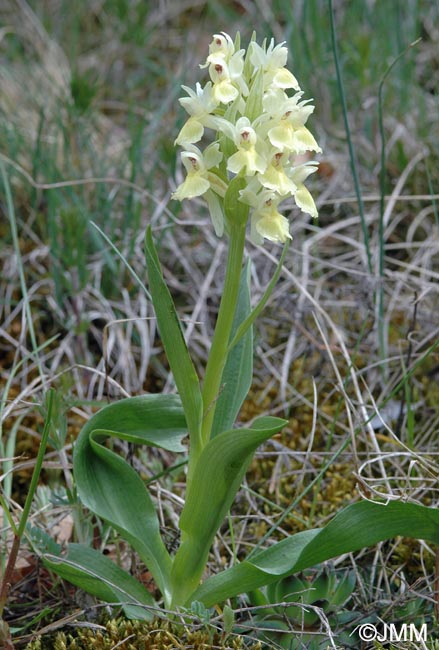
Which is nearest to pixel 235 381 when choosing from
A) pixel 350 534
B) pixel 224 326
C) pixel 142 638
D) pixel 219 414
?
pixel 219 414

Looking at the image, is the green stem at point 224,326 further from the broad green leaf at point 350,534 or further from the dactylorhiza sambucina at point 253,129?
the broad green leaf at point 350,534

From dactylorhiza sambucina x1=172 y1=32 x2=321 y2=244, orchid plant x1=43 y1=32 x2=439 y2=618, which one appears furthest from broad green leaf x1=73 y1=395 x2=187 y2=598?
dactylorhiza sambucina x1=172 y1=32 x2=321 y2=244

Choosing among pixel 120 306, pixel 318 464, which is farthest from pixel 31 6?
pixel 318 464

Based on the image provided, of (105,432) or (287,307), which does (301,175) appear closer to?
(105,432)

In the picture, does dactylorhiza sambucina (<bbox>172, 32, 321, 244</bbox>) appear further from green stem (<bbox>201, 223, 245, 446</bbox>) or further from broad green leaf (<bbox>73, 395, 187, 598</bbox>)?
broad green leaf (<bbox>73, 395, 187, 598</bbox>)

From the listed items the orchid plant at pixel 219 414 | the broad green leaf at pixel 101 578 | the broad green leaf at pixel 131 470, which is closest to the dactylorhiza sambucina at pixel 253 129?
the orchid plant at pixel 219 414
